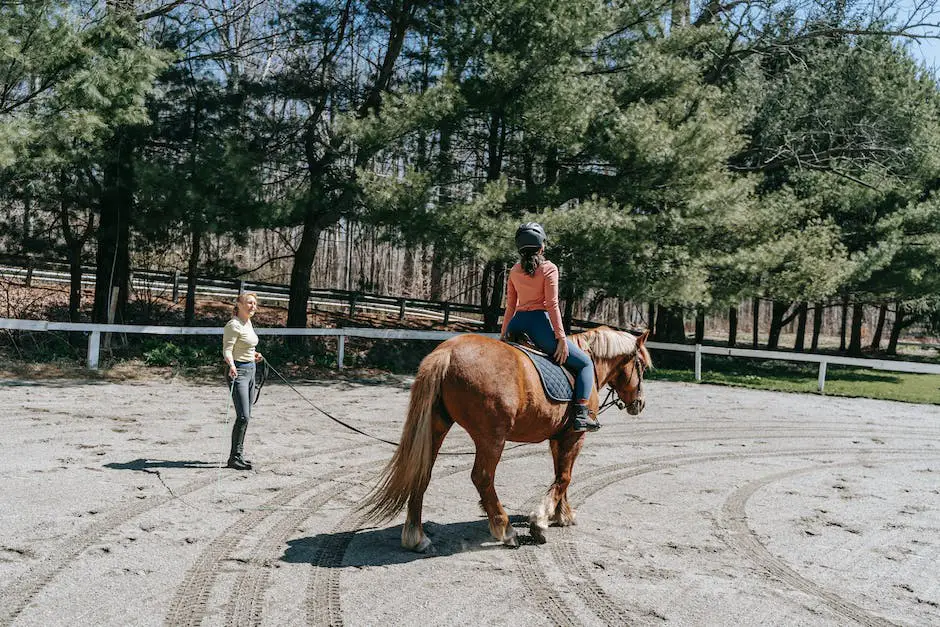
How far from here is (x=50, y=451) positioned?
7.89m

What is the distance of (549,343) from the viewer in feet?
20.0

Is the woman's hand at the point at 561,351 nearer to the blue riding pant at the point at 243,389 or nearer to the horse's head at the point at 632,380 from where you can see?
the horse's head at the point at 632,380

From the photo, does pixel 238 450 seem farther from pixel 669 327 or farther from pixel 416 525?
pixel 669 327

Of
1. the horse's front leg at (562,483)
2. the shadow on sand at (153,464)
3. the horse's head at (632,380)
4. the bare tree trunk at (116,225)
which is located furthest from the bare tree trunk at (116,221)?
the horse's front leg at (562,483)

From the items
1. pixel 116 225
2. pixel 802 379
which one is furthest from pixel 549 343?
pixel 802 379

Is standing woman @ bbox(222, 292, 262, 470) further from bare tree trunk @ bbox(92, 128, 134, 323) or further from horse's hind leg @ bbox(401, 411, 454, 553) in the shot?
bare tree trunk @ bbox(92, 128, 134, 323)

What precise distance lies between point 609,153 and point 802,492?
11.5 meters

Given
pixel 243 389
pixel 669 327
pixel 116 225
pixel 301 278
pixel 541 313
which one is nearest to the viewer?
pixel 541 313

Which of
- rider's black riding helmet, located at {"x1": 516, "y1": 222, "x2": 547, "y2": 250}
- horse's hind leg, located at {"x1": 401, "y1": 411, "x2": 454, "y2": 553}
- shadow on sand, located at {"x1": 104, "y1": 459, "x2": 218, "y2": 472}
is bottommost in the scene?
shadow on sand, located at {"x1": 104, "y1": 459, "x2": 218, "y2": 472}

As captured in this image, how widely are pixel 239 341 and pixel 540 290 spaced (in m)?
3.46

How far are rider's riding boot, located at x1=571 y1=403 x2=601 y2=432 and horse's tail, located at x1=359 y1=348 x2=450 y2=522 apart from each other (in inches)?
52.4

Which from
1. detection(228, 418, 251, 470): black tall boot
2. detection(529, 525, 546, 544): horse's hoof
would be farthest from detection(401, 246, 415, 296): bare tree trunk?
detection(529, 525, 546, 544): horse's hoof

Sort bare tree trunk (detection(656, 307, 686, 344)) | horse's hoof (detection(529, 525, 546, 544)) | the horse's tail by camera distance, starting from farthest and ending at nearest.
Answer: bare tree trunk (detection(656, 307, 686, 344)), horse's hoof (detection(529, 525, 546, 544)), the horse's tail

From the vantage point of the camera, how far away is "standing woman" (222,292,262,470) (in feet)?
24.7
